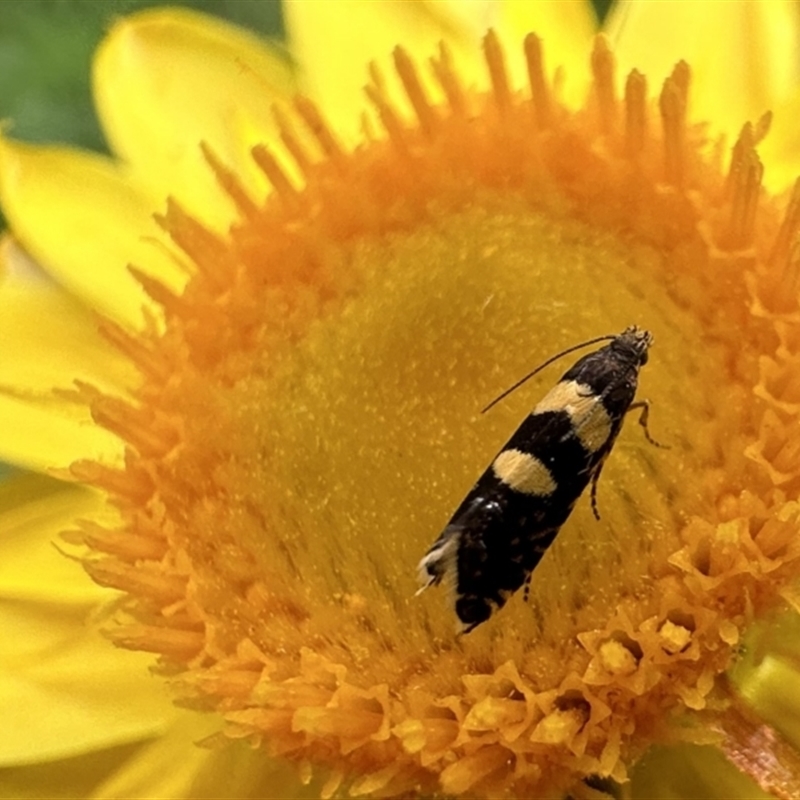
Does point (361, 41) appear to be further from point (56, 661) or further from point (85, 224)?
point (56, 661)

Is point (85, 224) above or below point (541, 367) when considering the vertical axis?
above

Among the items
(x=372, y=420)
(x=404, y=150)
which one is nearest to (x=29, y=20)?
(x=404, y=150)

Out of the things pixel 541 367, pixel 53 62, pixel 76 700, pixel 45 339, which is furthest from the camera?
pixel 53 62

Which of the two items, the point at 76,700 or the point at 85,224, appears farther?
the point at 85,224

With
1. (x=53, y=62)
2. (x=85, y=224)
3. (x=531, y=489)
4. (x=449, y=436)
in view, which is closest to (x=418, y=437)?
(x=449, y=436)

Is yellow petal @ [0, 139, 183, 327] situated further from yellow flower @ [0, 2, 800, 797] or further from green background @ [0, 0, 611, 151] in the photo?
green background @ [0, 0, 611, 151]

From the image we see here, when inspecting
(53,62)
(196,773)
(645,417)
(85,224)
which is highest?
(53,62)

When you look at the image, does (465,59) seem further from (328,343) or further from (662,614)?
(662,614)

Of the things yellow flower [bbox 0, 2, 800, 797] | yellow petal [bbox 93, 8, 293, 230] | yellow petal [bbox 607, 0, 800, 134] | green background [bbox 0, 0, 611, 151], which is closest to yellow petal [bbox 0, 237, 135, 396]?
yellow flower [bbox 0, 2, 800, 797]
